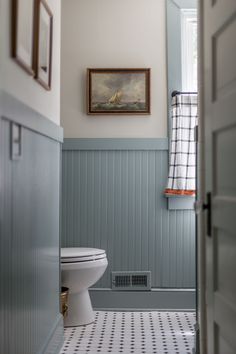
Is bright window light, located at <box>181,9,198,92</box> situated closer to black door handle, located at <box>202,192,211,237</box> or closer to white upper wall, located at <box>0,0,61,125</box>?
white upper wall, located at <box>0,0,61,125</box>

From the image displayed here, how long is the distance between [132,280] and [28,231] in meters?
1.87

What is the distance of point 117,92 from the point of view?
13.1 ft

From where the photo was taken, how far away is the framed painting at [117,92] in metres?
3.97

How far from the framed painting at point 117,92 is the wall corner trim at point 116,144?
212 millimetres

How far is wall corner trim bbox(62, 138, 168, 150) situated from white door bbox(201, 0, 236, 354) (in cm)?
206

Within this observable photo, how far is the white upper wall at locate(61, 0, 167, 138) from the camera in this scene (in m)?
4.00

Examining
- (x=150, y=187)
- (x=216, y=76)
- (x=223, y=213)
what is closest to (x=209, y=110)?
(x=216, y=76)

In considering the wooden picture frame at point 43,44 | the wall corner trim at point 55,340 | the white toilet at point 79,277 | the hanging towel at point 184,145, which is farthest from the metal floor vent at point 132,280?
the wooden picture frame at point 43,44

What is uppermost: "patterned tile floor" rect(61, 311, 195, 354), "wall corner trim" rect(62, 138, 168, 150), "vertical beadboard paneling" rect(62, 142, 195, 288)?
"wall corner trim" rect(62, 138, 168, 150)

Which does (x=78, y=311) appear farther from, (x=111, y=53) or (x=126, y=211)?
(x=111, y=53)

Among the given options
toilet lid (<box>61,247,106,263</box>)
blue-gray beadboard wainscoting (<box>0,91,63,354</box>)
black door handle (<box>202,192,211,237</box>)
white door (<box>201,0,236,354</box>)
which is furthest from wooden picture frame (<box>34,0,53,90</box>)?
toilet lid (<box>61,247,106,263</box>)

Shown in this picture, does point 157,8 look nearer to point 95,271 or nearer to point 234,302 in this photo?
point 95,271

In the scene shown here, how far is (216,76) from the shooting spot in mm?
1751

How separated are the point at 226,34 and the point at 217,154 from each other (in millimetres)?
387
